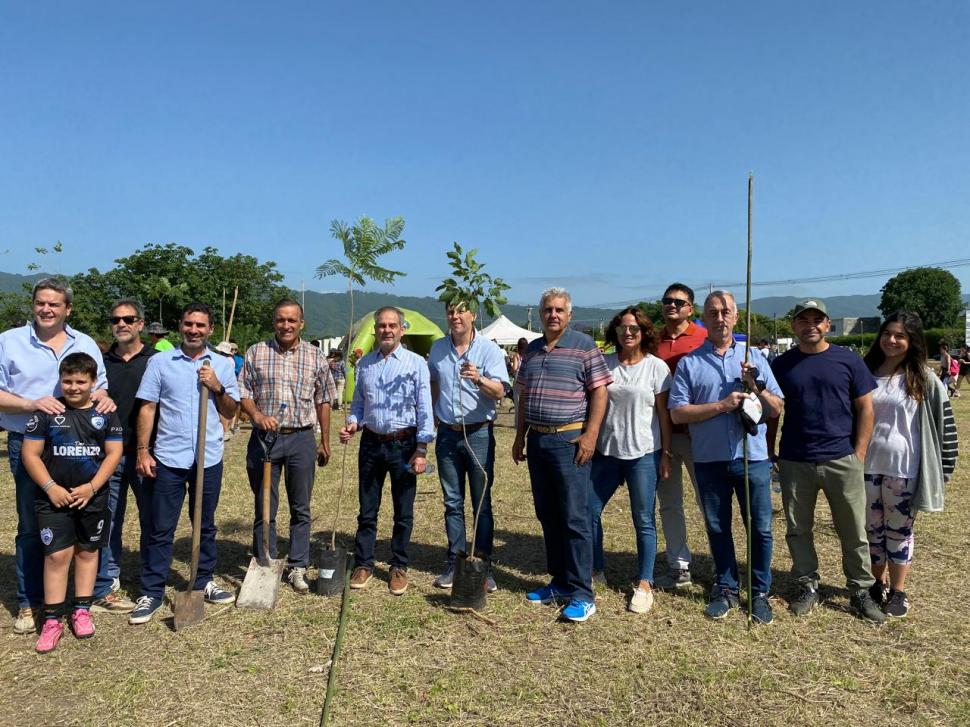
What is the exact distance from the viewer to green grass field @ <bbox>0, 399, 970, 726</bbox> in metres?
3.04

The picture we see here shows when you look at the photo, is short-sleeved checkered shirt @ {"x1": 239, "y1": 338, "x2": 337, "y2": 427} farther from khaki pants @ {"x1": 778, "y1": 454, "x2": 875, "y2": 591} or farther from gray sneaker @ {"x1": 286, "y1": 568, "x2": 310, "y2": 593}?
khaki pants @ {"x1": 778, "y1": 454, "x2": 875, "y2": 591}

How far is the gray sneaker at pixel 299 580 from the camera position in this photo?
177 inches

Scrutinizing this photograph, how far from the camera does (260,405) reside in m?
4.35

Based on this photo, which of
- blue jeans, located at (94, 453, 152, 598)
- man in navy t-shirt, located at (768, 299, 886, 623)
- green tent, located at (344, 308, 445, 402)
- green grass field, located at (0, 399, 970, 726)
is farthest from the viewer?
green tent, located at (344, 308, 445, 402)

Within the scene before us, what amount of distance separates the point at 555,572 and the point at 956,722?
222 centimetres

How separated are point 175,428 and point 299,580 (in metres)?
1.36

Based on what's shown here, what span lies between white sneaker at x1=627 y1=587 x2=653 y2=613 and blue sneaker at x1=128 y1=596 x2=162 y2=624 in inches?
117

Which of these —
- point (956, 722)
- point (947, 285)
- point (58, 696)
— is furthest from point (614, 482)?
point (947, 285)

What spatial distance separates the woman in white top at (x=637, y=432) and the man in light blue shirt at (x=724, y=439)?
0.61 ft

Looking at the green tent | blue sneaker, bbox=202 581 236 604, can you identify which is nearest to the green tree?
the green tent

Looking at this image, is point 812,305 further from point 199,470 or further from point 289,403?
point 199,470

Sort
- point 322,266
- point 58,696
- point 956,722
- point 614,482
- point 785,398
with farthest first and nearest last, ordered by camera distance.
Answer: point 322,266 < point 614,482 < point 785,398 < point 58,696 < point 956,722

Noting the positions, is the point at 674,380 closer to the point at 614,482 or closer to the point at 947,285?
the point at 614,482

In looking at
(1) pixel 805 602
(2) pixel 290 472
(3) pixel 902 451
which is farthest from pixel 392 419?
(3) pixel 902 451
